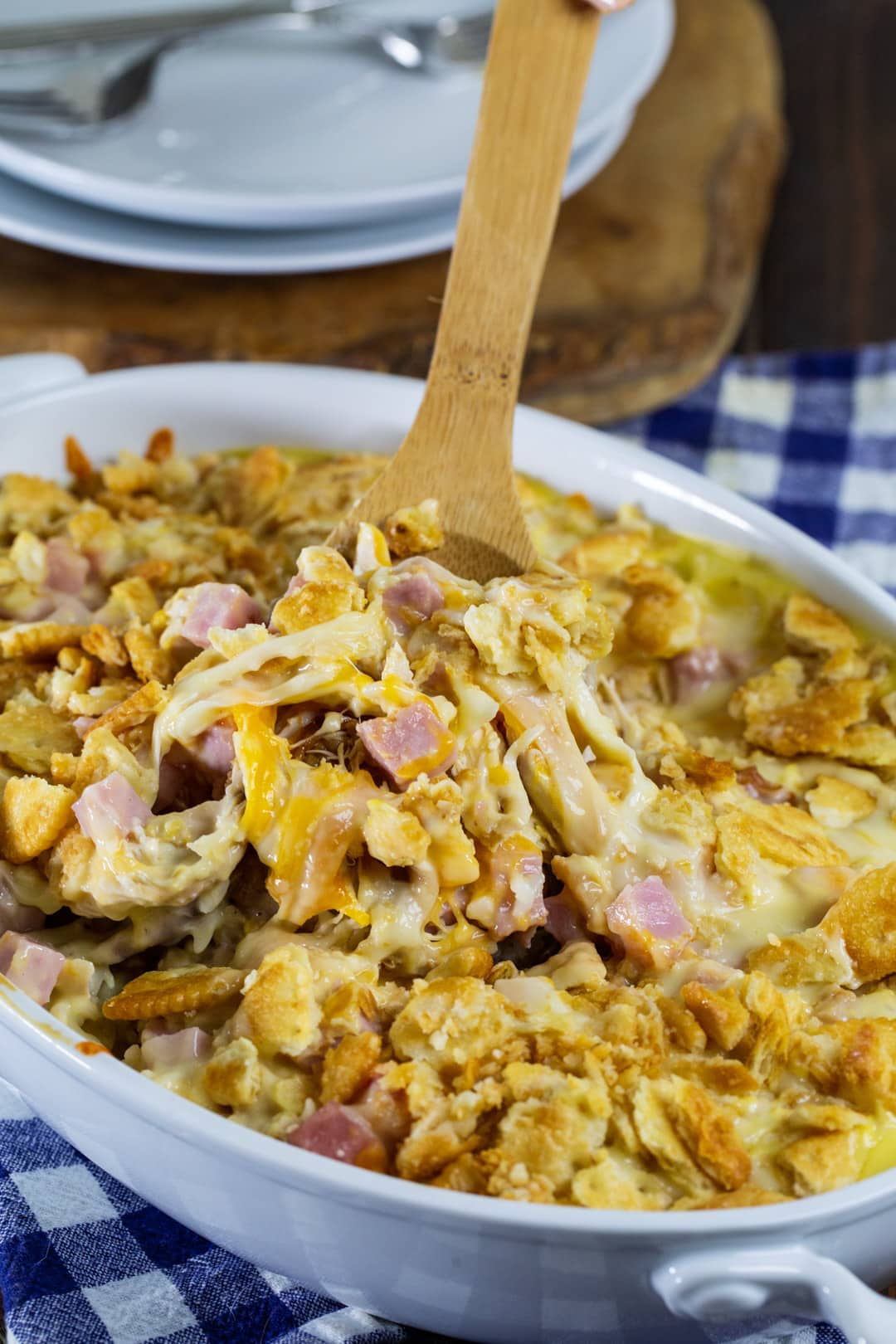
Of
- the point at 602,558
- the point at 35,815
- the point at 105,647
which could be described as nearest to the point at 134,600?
the point at 105,647

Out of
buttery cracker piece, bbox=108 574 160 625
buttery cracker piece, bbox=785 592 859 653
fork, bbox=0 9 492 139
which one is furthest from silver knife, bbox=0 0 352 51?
buttery cracker piece, bbox=785 592 859 653

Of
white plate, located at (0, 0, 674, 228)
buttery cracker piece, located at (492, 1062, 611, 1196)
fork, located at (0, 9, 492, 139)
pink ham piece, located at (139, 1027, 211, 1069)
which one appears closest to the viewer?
buttery cracker piece, located at (492, 1062, 611, 1196)

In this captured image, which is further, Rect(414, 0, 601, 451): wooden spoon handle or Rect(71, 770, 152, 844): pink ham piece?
Rect(414, 0, 601, 451): wooden spoon handle

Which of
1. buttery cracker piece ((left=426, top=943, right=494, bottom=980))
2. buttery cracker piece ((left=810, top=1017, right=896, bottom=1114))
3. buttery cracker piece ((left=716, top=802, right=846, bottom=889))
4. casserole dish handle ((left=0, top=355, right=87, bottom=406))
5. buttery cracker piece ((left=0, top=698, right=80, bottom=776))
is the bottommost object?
buttery cracker piece ((left=426, top=943, right=494, bottom=980))

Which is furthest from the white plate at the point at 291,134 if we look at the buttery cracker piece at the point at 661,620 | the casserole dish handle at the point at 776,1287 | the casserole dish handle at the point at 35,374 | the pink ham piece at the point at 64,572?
the casserole dish handle at the point at 776,1287

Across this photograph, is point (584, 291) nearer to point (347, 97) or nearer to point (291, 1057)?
point (347, 97)

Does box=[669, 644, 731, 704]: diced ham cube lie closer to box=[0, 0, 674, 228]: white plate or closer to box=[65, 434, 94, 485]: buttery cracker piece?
box=[65, 434, 94, 485]: buttery cracker piece

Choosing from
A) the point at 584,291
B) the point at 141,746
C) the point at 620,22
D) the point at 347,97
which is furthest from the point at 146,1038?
the point at 620,22
